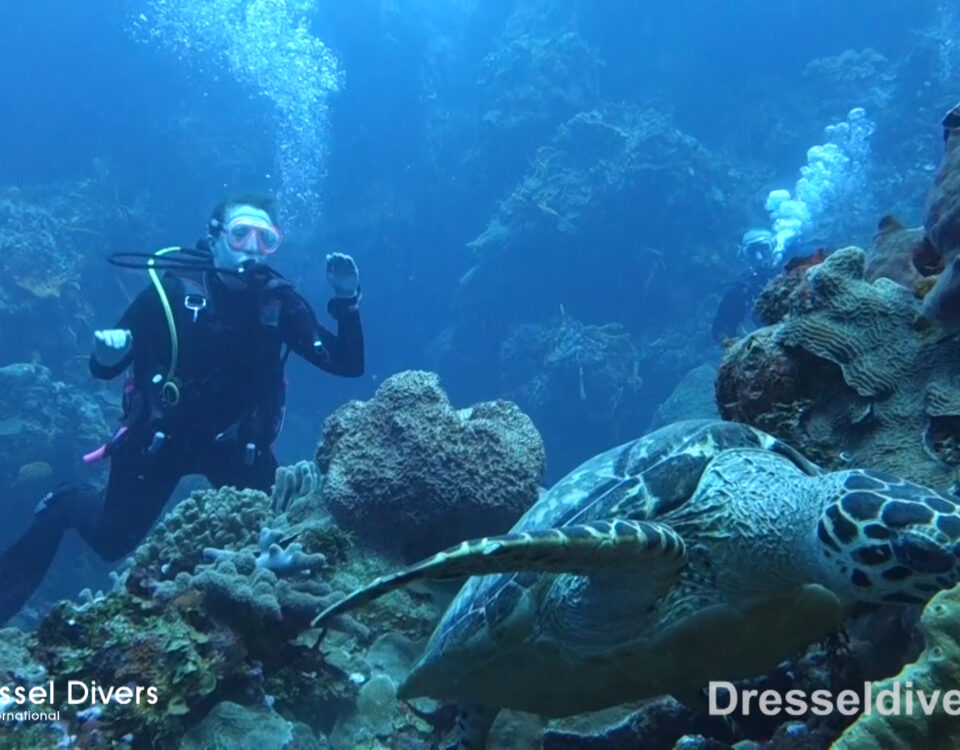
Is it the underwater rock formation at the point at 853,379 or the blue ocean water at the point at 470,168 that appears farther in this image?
the blue ocean water at the point at 470,168

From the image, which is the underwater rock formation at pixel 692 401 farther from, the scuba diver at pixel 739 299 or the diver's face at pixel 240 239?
the diver's face at pixel 240 239

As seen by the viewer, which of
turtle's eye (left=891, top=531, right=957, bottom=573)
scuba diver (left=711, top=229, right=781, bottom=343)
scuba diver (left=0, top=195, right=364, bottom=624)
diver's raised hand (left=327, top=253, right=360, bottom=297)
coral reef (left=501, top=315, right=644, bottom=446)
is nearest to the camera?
turtle's eye (left=891, top=531, right=957, bottom=573)

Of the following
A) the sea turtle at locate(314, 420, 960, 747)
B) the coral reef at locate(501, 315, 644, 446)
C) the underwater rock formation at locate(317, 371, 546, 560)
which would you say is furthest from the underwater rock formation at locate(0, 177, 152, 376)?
the sea turtle at locate(314, 420, 960, 747)

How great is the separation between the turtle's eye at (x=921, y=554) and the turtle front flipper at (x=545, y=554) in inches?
20.1

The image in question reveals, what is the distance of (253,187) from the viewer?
2400cm

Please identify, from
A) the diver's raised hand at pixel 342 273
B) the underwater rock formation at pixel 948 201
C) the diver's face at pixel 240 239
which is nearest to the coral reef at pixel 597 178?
the diver's face at pixel 240 239

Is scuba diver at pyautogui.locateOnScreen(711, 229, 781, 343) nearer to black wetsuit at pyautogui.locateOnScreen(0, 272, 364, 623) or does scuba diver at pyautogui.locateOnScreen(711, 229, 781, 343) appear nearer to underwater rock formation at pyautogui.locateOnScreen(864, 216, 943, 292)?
underwater rock formation at pyautogui.locateOnScreen(864, 216, 943, 292)

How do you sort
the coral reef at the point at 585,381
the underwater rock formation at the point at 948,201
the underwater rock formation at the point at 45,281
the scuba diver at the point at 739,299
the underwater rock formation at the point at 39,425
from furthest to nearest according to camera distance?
the coral reef at the point at 585,381
the underwater rock formation at the point at 45,281
the underwater rock formation at the point at 39,425
the scuba diver at the point at 739,299
the underwater rock formation at the point at 948,201

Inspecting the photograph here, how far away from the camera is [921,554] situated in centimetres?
158

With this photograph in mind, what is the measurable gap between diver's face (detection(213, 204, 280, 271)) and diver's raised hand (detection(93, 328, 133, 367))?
1.04m

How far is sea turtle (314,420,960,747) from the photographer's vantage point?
1.66 meters

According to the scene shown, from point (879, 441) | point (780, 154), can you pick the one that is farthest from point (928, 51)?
point (879, 441)

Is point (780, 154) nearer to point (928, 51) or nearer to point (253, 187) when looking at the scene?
point (928, 51)

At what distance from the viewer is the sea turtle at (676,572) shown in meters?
1.66
